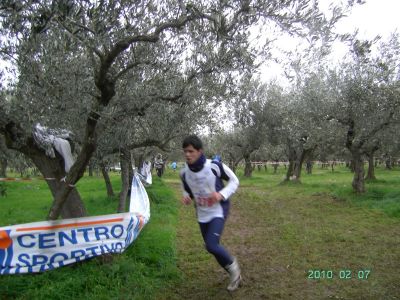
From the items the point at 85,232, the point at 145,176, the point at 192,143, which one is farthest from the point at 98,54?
the point at 145,176

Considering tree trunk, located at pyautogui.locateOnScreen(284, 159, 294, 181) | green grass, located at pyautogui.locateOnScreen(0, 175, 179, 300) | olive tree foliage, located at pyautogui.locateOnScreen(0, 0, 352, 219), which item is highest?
olive tree foliage, located at pyautogui.locateOnScreen(0, 0, 352, 219)

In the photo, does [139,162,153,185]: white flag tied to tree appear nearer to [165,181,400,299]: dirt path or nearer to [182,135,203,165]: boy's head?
[165,181,400,299]: dirt path

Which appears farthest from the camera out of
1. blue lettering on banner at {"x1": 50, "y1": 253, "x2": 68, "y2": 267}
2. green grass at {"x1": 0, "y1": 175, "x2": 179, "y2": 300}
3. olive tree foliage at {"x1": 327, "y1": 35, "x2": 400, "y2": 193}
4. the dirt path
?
olive tree foliage at {"x1": 327, "y1": 35, "x2": 400, "y2": 193}

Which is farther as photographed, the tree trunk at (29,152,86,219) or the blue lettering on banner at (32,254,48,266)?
the tree trunk at (29,152,86,219)

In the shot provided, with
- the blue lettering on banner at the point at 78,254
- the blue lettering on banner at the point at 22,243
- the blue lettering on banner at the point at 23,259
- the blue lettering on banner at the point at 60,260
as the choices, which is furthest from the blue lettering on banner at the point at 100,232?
the blue lettering on banner at the point at 23,259

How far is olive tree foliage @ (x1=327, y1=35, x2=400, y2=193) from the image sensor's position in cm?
1484

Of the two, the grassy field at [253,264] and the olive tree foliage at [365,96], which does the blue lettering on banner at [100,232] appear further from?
the olive tree foliage at [365,96]

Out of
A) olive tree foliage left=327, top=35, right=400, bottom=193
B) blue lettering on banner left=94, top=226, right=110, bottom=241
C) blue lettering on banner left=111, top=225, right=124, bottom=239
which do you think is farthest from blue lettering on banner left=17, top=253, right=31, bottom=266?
olive tree foliage left=327, top=35, right=400, bottom=193

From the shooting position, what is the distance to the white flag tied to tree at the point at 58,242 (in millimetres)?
6145

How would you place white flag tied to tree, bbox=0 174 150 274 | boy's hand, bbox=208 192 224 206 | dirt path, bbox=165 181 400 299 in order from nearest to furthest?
boy's hand, bbox=208 192 224 206 → dirt path, bbox=165 181 400 299 → white flag tied to tree, bbox=0 174 150 274

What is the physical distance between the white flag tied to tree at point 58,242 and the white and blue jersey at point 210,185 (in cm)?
201

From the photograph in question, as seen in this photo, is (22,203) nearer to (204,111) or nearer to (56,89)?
(204,111)

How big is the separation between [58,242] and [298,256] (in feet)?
15.1

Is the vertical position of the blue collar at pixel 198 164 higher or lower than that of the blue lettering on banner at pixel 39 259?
higher
